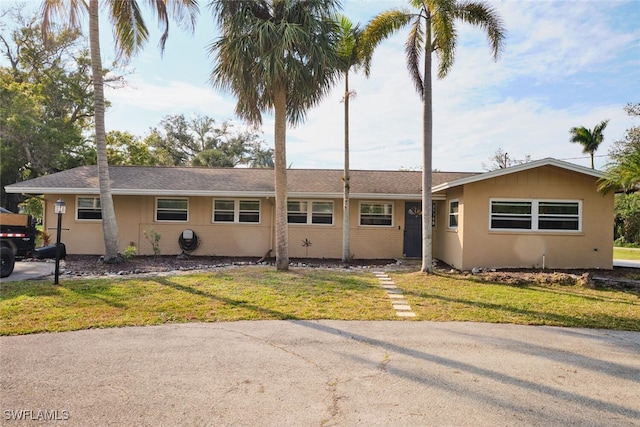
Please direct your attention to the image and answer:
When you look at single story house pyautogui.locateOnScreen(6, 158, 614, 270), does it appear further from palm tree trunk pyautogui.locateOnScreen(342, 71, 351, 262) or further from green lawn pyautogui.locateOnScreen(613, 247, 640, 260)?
green lawn pyautogui.locateOnScreen(613, 247, 640, 260)

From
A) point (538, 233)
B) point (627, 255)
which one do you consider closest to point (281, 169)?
point (538, 233)

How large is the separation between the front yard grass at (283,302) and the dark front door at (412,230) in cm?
436

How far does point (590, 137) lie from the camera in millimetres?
29375

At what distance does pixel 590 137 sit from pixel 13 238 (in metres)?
35.5

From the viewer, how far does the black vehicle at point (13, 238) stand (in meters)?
8.71

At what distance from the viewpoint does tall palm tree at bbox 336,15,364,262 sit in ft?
35.8

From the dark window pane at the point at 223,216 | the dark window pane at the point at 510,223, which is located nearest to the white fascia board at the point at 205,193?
the dark window pane at the point at 223,216

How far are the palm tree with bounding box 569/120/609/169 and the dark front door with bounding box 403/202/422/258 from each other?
78.1 feet

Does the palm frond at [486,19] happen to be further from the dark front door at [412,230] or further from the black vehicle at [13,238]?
the black vehicle at [13,238]

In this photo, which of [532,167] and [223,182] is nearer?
[532,167]

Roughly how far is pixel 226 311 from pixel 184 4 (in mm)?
9263

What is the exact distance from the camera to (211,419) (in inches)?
115

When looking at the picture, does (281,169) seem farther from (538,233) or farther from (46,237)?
(46,237)

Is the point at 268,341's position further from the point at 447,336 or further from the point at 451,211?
the point at 451,211
